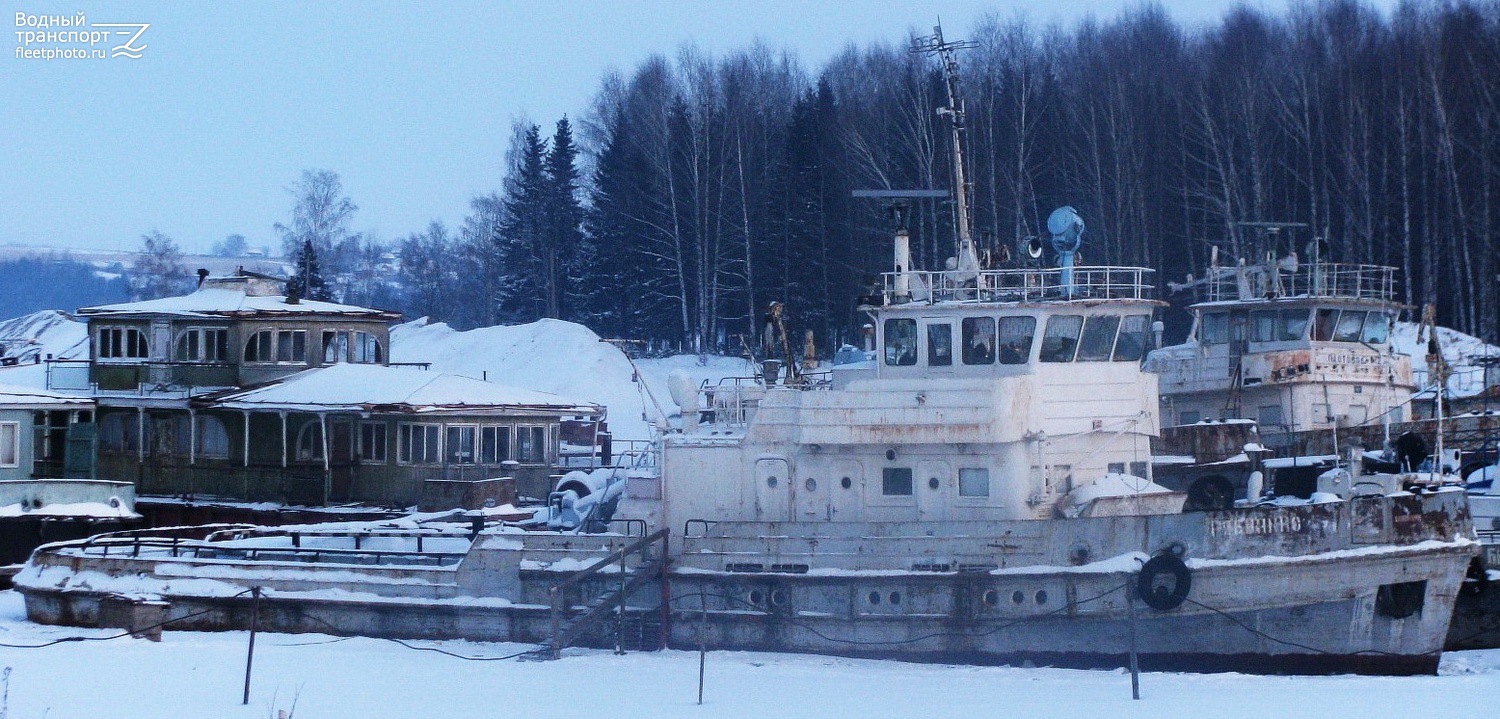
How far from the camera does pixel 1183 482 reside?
2330cm

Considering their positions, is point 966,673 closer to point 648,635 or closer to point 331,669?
point 648,635

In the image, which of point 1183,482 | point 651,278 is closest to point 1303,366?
point 1183,482

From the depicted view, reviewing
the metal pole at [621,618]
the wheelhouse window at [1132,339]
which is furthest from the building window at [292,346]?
the wheelhouse window at [1132,339]

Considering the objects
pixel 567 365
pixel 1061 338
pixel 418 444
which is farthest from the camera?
pixel 567 365

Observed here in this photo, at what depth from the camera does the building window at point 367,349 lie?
32438 millimetres

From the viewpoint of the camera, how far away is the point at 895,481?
718 inches

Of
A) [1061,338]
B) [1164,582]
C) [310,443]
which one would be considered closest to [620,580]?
[1061,338]

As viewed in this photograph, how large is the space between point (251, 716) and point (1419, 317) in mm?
37472

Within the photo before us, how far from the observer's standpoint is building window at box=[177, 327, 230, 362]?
30781 millimetres

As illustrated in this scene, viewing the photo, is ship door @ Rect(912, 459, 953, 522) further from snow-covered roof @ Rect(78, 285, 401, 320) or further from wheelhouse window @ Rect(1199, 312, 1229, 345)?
snow-covered roof @ Rect(78, 285, 401, 320)

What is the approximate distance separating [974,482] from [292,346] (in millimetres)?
18298

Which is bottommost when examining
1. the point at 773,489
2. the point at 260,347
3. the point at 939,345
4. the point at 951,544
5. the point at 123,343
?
the point at 951,544

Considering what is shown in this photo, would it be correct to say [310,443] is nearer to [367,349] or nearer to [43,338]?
[367,349]

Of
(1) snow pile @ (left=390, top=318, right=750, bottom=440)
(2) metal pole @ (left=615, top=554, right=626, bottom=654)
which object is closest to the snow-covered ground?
(2) metal pole @ (left=615, top=554, right=626, bottom=654)
